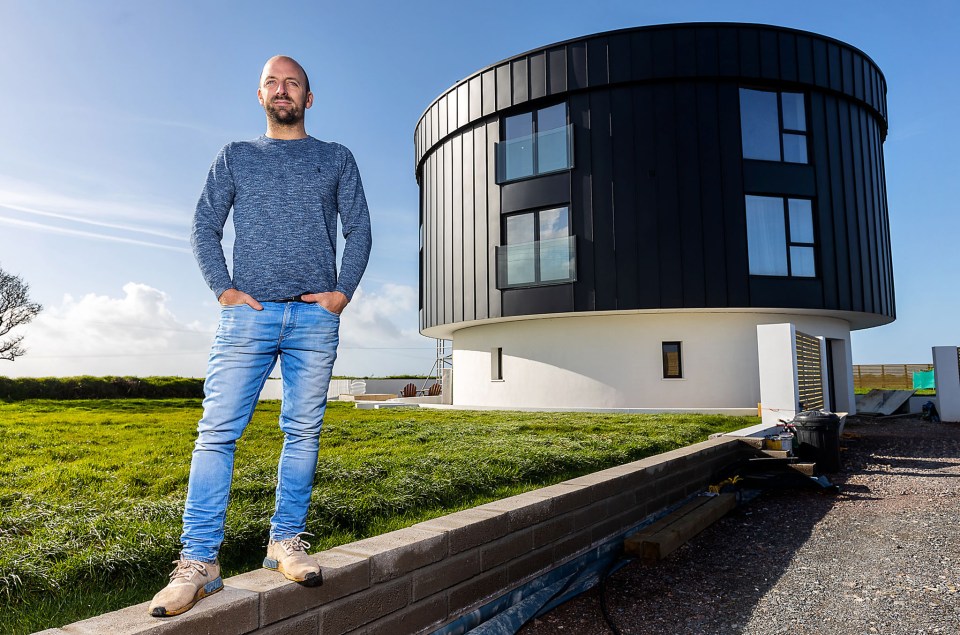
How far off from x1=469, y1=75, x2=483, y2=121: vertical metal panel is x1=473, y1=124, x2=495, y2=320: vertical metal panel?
0.37m

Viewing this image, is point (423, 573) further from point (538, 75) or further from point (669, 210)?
point (538, 75)

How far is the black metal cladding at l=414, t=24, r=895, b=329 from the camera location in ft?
54.3

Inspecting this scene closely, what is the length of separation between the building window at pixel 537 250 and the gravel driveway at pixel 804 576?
32.8 ft

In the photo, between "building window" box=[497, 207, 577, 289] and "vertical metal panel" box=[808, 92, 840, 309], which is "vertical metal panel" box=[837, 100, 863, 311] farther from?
"building window" box=[497, 207, 577, 289]

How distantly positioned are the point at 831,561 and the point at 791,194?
14.2 m

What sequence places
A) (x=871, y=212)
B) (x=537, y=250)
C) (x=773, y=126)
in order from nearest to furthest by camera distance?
(x=773, y=126)
(x=537, y=250)
(x=871, y=212)

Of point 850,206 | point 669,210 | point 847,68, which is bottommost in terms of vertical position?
point 669,210

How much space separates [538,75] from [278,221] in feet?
54.8

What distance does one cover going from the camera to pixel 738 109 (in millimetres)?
16938

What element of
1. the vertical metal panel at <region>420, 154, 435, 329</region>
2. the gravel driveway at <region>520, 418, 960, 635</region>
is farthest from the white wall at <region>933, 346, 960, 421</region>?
the vertical metal panel at <region>420, 154, 435, 329</region>

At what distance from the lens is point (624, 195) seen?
16.9 meters

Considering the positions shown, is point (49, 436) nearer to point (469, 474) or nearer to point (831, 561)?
point (469, 474)

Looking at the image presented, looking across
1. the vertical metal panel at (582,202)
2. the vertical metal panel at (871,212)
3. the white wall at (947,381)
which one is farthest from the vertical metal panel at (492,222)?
the white wall at (947,381)

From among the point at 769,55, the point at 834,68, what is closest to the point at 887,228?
the point at 834,68
